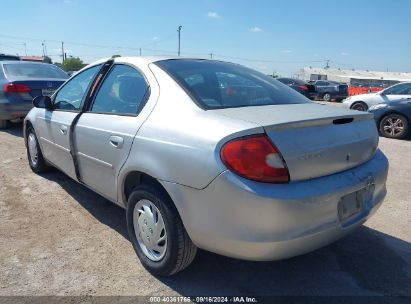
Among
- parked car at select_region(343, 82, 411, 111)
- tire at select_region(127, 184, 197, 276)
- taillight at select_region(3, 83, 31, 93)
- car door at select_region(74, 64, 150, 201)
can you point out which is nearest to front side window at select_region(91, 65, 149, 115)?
car door at select_region(74, 64, 150, 201)

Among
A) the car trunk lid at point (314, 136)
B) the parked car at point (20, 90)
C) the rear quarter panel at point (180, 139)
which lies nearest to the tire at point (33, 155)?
the rear quarter panel at point (180, 139)

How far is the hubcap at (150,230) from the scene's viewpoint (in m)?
2.67

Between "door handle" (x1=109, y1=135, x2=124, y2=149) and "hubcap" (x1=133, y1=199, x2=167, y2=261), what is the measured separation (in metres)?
0.45

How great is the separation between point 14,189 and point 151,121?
279 centimetres

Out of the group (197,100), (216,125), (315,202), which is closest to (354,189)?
(315,202)

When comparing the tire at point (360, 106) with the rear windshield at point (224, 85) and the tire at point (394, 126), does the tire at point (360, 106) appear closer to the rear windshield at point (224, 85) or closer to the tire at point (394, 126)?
the tire at point (394, 126)

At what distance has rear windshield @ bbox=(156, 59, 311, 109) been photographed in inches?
109

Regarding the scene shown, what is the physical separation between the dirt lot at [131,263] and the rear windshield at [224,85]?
1239mm

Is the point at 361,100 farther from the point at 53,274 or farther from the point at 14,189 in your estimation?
the point at 53,274

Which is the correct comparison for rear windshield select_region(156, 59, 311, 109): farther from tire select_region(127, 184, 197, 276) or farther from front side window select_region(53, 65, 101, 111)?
front side window select_region(53, 65, 101, 111)

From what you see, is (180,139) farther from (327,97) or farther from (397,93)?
(327,97)

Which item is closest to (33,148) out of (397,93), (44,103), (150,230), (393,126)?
(44,103)

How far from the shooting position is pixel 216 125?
229 cm

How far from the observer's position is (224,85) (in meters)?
3.05
